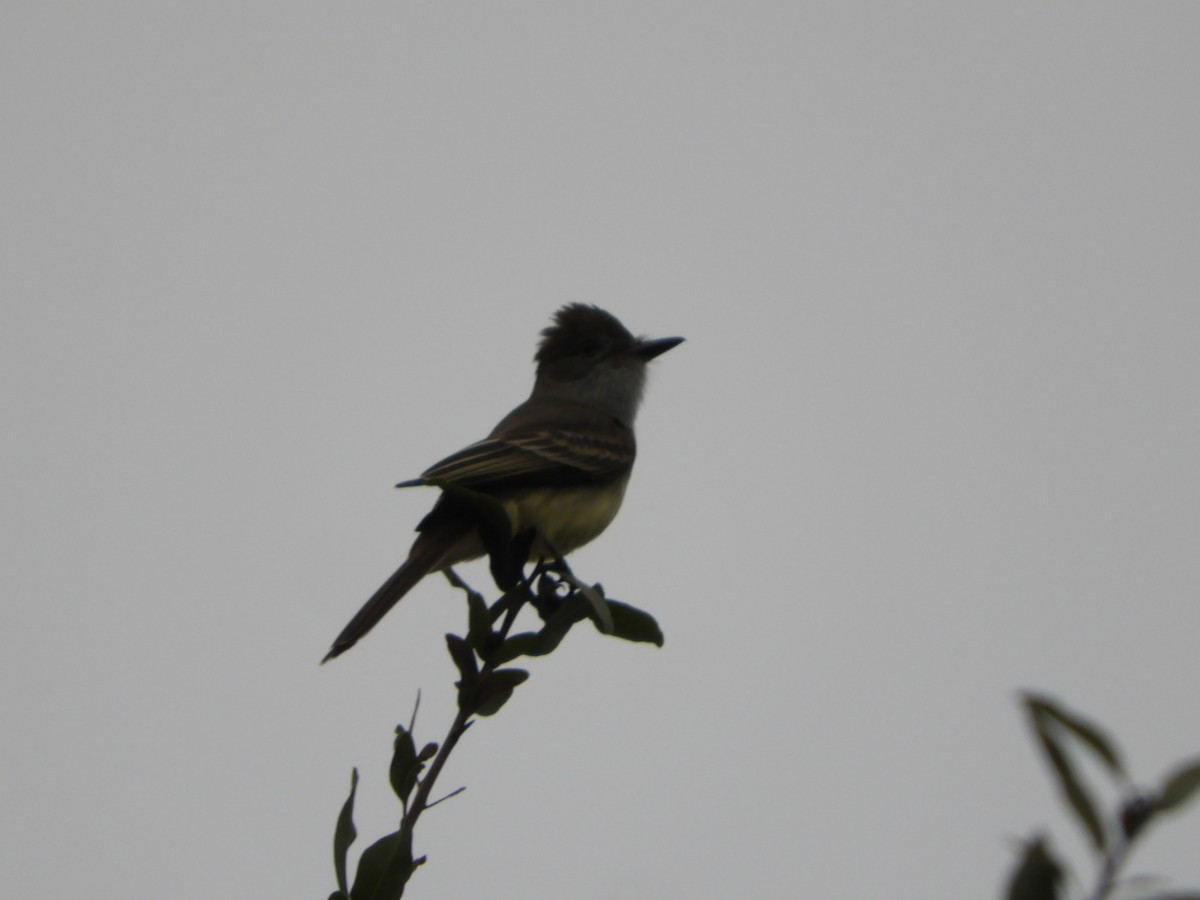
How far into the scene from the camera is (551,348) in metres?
8.06

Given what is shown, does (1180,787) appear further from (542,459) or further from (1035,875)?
(542,459)

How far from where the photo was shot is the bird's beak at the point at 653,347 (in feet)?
24.1

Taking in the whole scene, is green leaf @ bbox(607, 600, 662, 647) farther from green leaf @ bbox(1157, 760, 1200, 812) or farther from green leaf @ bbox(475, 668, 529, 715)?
green leaf @ bbox(1157, 760, 1200, 812)

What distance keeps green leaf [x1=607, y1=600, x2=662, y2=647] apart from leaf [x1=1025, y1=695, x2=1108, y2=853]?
1.68 metres

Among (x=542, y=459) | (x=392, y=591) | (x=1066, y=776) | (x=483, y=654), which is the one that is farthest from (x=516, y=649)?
(x=542, y=459)

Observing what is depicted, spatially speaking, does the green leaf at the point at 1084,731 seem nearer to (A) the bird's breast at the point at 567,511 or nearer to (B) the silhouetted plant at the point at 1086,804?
(B) the silhouetted plant at the point at 1086,804

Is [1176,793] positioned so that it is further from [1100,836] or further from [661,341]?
[661,341]

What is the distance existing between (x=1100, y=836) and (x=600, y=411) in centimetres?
644

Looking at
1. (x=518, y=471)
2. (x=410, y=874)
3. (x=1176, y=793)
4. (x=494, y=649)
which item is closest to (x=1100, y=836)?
(x=1176, y=793)

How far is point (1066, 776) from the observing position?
997 mm

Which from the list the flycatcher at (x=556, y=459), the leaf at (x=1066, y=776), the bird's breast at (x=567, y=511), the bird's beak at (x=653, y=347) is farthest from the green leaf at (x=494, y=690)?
the bird's beak at (x=653, y=347)

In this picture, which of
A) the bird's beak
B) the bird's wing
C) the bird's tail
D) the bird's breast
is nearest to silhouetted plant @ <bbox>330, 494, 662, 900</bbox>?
the bird's tail

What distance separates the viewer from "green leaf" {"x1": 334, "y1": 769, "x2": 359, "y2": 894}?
2.29 m

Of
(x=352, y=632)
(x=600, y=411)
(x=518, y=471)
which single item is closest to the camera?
(x=352, y=632)
